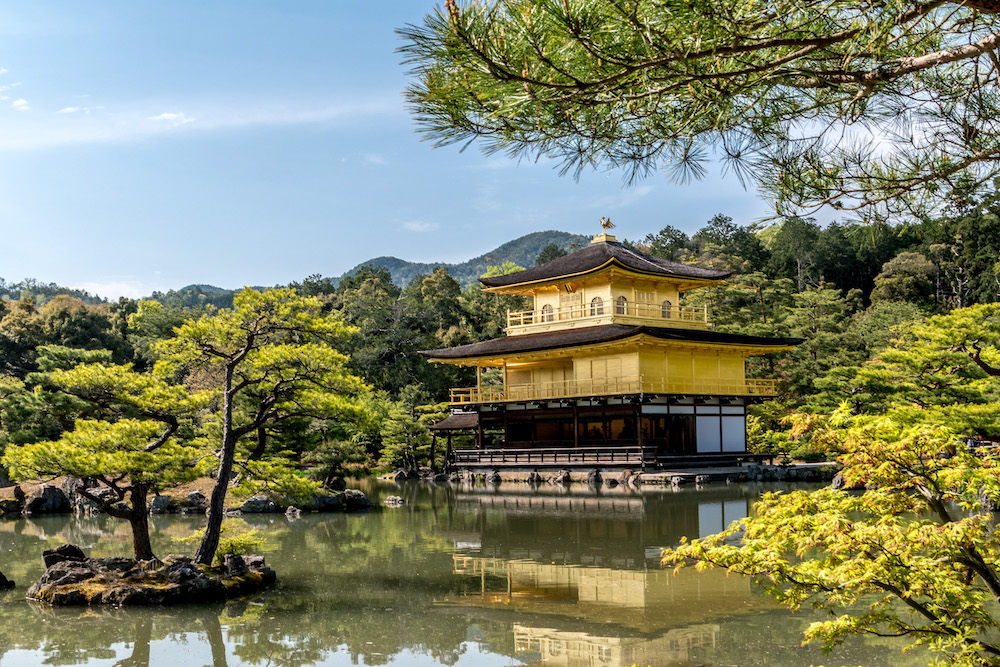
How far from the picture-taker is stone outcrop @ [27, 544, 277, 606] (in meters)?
8.30

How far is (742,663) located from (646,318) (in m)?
21.0

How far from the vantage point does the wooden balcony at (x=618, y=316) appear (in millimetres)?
26312

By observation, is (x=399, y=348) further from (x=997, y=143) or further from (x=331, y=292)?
(x=997, y=143)

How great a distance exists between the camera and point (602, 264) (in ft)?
82.4

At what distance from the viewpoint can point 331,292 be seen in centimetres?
5906

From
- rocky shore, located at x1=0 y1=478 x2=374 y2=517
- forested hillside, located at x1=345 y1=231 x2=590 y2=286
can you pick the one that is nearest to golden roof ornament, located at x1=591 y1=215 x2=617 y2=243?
rocky shore, located at x1=0 y1=478 x2=374 y2=517

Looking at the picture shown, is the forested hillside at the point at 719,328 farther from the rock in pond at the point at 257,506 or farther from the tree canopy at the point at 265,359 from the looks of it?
the rock in pond at the point at 257,506

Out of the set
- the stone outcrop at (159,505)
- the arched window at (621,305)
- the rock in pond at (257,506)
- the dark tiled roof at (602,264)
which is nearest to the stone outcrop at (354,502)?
the rock in pond at (257,506)

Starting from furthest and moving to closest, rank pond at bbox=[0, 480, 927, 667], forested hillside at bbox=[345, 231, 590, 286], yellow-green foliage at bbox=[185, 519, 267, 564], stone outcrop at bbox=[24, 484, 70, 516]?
1. forested hillside at bbox=[345, 231, 590, 286]
2. stone outcrop at bbox=[24, 484, 70, 516]
3. yellow-green foliage at bbox=[185, 519, 267, 564]
4. pond at bbox=[0, 480, 927, 667]

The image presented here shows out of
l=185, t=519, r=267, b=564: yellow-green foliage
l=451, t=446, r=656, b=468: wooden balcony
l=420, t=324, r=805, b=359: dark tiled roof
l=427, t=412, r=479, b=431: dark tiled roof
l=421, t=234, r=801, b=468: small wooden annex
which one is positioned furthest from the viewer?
l=427, t=412, r=479, b=431: dark tiled roof

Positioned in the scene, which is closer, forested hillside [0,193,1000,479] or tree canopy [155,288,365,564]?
tree canopy [155,288,365,564]

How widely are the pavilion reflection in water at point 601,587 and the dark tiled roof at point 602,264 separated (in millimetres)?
11506

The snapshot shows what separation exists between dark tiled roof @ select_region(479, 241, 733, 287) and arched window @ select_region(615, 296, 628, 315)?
1156mm

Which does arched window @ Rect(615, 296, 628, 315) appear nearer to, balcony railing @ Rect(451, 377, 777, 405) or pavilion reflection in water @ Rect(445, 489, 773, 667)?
balcony railing @ Rect(451, 377, 777, 405)
